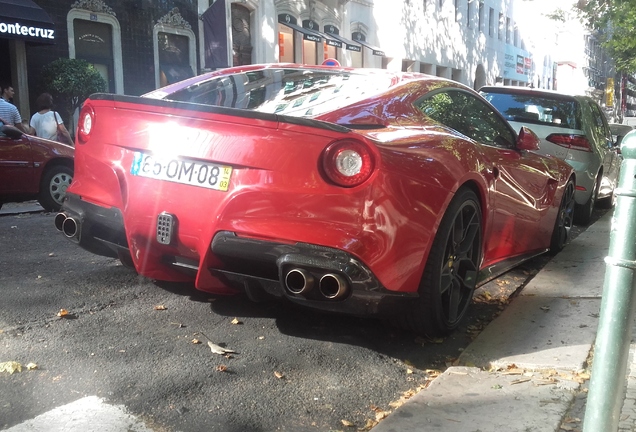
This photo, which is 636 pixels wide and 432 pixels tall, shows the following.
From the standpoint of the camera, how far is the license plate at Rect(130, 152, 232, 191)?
3498 millimetres

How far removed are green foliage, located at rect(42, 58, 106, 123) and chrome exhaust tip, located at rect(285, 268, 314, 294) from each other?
517 inches

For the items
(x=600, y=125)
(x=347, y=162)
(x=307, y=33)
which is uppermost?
(x=307, y=33)

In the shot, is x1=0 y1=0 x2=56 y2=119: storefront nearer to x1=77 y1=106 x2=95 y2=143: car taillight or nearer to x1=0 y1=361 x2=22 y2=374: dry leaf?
x1=77 y1=106 x2=95 y2=143: car taillight

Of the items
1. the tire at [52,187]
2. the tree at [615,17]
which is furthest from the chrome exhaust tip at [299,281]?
the tree at [615,17]

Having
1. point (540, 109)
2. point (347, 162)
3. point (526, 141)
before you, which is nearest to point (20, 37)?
point (540, 109)

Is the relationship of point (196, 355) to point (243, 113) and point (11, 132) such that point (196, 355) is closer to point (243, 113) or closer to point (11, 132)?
point (243, 113)

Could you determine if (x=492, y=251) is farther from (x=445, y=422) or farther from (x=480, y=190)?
(x=445, y=422)

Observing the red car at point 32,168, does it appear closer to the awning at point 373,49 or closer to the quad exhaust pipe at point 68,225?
the quad exhaust pipe at point 68,225

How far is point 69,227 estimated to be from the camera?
4.09 m

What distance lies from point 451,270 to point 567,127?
5.29m

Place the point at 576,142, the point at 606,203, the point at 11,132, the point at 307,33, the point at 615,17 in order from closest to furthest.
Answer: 1. the point at 576,142
2. the point at 11,132
3. the point at 606,203
4. the point at 307,33
5. the point at 615,17

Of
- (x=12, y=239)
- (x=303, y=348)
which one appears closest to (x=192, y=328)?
(x=303, y=348)

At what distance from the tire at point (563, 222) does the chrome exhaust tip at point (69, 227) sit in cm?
396

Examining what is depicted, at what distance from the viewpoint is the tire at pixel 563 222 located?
639 centimetres
